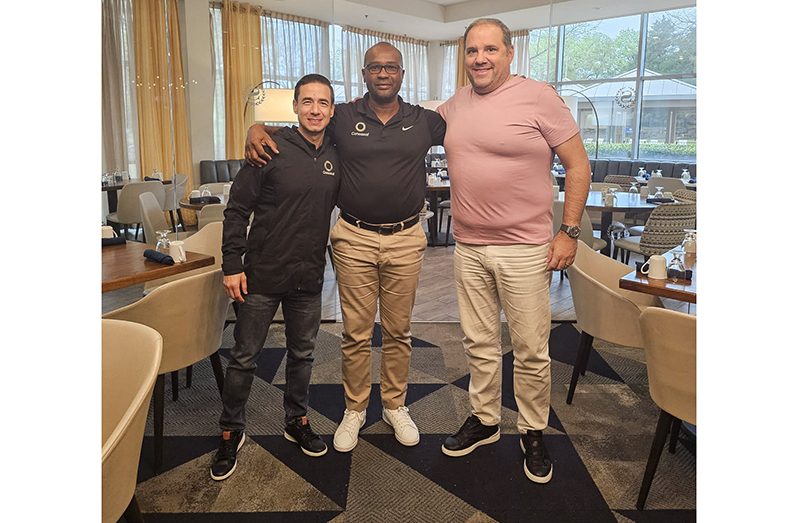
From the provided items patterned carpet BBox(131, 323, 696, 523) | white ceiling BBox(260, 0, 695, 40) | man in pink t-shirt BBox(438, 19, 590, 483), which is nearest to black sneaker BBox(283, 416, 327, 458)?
patterned carpet BBox(131, 323, 696, 523)

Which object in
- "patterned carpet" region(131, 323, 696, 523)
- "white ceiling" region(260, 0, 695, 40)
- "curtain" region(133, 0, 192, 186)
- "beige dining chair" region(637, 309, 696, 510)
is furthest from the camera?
"white ceiling" region(260, 0, 695, 40)

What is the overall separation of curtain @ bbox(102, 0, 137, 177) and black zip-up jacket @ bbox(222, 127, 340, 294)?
51.4 inches

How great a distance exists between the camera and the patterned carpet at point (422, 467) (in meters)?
1.98

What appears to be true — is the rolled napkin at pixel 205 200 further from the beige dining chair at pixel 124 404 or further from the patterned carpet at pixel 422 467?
the beige dining chair at pixel 124 404

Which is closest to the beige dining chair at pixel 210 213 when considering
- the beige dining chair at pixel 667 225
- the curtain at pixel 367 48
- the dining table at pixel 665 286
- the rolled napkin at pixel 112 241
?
the rolled napkin at pixel 112 241

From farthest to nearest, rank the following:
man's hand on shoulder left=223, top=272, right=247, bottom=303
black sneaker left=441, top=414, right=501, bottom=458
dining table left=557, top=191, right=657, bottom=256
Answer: dining table left=557, top=191, right=657, bottom=256 < black sneaker left=441, top=414, right=501, bottom=458 < man's hand on shoulder left=223, top=272, right=247, bottom=303

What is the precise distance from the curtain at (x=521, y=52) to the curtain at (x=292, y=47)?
137 cm

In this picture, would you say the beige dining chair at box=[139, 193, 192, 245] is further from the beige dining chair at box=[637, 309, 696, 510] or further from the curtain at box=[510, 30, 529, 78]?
the beige dining chair at box=[637, 309, 696, 510]

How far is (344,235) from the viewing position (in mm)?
2273

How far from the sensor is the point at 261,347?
219 cm

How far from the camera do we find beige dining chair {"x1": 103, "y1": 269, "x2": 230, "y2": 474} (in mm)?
2109
